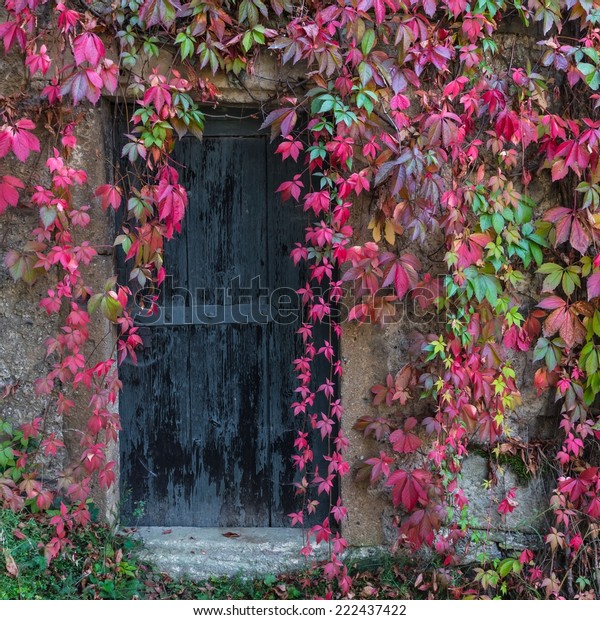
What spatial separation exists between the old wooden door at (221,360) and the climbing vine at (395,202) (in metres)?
0.21

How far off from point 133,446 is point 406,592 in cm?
133

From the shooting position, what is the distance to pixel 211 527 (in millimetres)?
2799

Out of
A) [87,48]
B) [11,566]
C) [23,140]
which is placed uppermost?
[87,48]

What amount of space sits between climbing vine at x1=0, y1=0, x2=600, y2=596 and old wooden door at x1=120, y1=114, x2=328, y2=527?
21 centimetres

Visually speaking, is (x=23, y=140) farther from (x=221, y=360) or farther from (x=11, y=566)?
(x=11, y=566)

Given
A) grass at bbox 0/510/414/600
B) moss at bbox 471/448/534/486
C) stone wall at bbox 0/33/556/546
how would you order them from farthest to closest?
moss at bbox 471/448/534/486
stone wall at bbox 0/33/556/546
grass at bbox 0/510/414/600

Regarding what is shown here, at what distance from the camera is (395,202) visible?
7.69ft

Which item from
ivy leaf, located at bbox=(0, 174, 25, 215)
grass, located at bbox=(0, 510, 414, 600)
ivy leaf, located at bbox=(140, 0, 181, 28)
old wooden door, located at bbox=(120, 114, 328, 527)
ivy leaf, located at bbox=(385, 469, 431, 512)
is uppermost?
ivy leaf, located at bbox=(140, 0, 181, 28)

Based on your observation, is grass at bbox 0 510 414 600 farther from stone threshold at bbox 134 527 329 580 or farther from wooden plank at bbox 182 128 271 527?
wooden plank at bbox 182 128 271 527

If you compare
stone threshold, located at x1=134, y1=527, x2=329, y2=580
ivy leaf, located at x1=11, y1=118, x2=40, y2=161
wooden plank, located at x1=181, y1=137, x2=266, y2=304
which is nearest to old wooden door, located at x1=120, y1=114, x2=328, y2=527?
wooden plank, located at x1=181, y1=137, x2=266, y2=304

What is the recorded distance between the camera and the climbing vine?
2.25 metres

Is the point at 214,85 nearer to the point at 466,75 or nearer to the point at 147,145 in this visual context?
the point at 147,145

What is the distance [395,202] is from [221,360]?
106 cm

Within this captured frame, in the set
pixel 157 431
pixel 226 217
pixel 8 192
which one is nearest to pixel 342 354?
pixel 226 217
